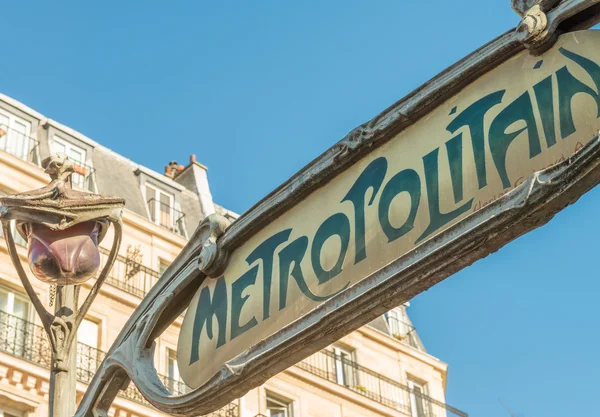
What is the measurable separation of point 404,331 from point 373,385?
403cm

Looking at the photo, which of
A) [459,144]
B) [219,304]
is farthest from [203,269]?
[459,144]

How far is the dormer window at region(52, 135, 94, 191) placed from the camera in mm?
32000

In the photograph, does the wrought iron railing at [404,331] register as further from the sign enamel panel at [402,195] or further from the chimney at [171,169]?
the sign enamel panel at [402,195]

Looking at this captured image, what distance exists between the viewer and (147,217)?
3319 centimetres

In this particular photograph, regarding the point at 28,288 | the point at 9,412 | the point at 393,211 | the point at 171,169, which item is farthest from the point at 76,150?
the point at 393,211

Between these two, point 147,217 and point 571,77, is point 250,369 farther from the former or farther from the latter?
point 147,217

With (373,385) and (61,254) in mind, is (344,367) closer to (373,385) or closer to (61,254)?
(373,385)

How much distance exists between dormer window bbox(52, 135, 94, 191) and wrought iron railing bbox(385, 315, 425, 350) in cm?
1105

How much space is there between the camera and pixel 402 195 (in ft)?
14.5

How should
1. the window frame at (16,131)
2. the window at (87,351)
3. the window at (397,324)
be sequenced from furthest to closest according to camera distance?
1. the window at (397,324)
2. the window frame at (16,131)
3. the window at (87,351)

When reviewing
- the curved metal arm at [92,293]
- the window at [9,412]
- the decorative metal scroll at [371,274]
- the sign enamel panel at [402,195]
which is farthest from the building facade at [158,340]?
the sign enamel panel at [402,195]

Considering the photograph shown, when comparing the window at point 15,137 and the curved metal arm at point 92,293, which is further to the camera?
the window at point 15,137

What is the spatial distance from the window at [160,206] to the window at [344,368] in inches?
236

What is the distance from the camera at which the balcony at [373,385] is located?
3512cm
